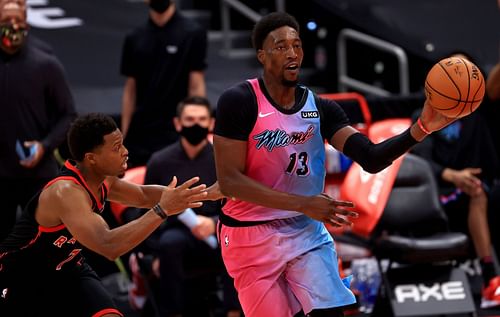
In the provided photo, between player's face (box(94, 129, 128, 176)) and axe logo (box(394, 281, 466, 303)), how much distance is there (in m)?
3.16

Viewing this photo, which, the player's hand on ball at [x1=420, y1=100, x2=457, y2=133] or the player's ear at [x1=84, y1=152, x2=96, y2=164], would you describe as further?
the player's ear at [x1=84, y1=152, x2=96, y2=164]

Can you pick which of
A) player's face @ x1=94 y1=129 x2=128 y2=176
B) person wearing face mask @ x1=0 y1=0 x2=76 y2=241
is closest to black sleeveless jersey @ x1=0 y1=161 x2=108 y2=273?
player's face @ x1=94 y1=129 x2=128 y2=176

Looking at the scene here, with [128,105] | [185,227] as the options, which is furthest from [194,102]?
[128,105]

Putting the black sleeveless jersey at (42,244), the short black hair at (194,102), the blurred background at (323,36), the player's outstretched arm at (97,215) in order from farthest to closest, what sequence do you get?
the blurred background at (323,36)
the short black hair at (194,102)
the black sleeveless jersey at (42,244)
the player's outstretched arm at (97,215)

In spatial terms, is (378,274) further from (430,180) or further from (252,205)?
(252,205)

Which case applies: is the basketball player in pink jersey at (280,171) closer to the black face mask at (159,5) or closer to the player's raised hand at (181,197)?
the player's raised hand at (181,197)

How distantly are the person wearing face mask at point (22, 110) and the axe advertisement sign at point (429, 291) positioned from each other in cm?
259

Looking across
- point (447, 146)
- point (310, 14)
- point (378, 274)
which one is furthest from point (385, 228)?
point (310, 14)

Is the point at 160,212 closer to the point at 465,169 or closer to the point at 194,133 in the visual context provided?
the point at 194,133

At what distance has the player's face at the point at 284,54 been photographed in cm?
536

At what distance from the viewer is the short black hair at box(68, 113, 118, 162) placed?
5.49 metres

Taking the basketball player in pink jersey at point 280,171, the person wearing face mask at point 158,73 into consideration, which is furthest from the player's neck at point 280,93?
the person wearing face mask at point 158,73

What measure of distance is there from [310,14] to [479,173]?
10.3 feet

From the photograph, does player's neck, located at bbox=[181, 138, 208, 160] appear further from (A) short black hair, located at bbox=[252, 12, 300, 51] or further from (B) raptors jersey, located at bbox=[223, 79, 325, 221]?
(A) short black hair, located at bbox=[252, 12, 300, 51]
